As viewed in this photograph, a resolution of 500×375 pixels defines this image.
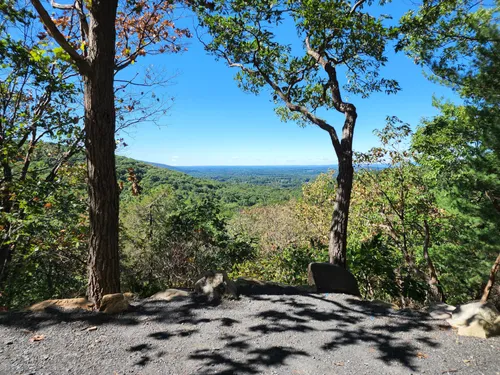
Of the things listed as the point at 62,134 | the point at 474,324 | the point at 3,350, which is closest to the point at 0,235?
the point at 62,134

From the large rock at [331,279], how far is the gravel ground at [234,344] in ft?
3.76

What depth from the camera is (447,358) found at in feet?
7.65

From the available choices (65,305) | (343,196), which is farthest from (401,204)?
(65,305)

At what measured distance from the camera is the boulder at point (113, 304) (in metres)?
2.93

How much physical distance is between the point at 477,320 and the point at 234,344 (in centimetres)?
236

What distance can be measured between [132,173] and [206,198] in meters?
2.07

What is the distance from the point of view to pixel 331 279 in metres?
4.52

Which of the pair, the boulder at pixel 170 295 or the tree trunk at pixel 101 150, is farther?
the boulder at pixel 170 295

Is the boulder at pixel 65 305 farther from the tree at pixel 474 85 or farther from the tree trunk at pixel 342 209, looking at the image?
the tree at pixel 474 85

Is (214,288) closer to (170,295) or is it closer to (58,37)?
(170,295)

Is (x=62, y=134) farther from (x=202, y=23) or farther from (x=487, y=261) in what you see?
(x=487, y=261)

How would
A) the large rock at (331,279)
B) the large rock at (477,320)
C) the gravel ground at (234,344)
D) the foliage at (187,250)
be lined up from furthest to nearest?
the foliage at (187,250) → the large rock at (331,279) → the large rock at (477,320) → the gravel ground at (234,344)

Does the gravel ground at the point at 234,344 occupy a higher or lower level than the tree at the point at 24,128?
lower

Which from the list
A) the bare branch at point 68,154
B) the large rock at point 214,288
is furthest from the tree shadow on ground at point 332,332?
the bare branch at point 68,154
